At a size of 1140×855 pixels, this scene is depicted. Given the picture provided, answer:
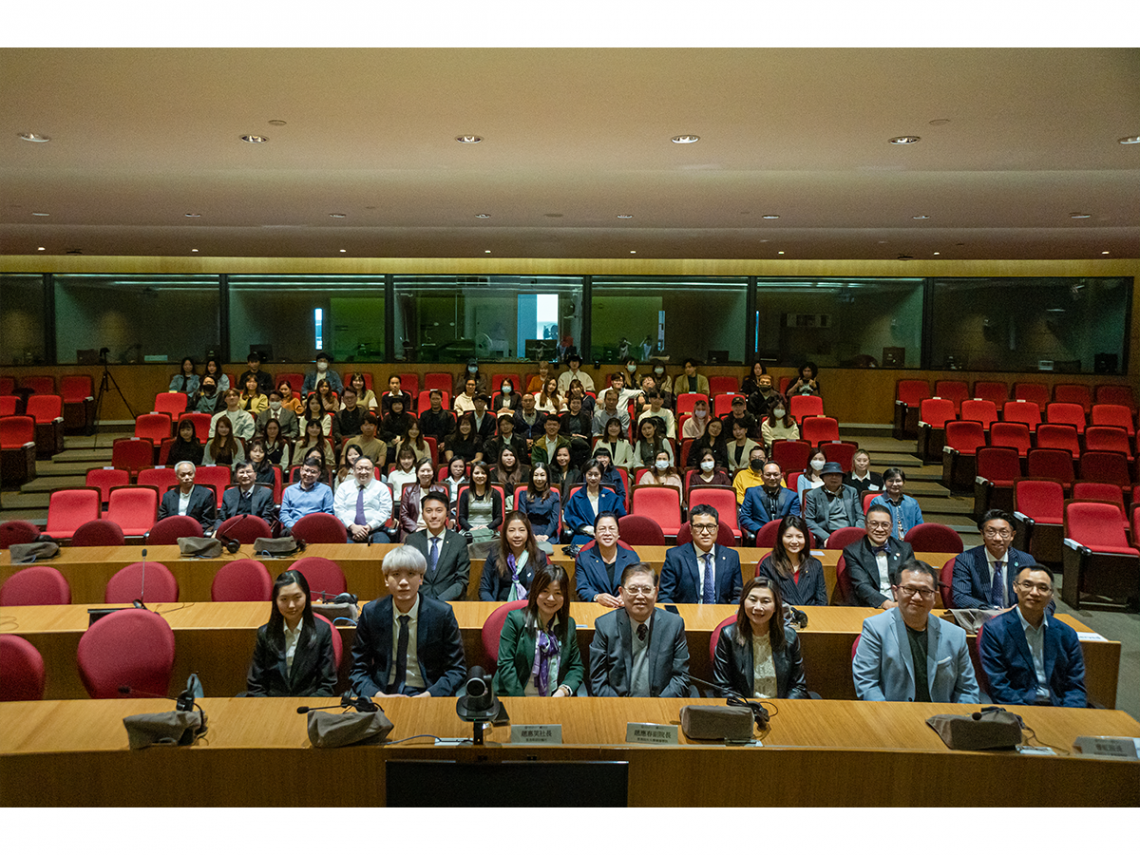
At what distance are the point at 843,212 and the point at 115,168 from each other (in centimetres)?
627

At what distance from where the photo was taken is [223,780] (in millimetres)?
2854

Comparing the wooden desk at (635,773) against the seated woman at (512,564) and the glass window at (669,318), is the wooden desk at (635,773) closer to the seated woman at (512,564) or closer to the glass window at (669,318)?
the seated woman at (512,564)

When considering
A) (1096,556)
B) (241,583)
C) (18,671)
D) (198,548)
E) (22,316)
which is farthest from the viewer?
(22,316)

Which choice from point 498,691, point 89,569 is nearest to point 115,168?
point 89,569

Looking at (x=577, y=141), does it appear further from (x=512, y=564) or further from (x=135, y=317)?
(x=135, y=317)

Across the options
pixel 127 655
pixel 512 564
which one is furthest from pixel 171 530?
pixel 512 564

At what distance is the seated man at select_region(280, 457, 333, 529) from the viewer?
699 centimetres

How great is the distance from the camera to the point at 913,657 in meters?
3.76

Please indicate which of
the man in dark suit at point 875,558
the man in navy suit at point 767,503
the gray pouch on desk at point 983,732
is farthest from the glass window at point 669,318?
the gray pouch on desk at point 983,732

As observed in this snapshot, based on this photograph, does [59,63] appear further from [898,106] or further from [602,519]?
[898,106]

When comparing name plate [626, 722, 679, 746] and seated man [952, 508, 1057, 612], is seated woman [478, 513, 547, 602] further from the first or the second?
seated man [952, 508, 1057, 612]

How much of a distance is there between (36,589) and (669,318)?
11.1 m

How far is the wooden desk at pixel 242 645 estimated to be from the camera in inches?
168

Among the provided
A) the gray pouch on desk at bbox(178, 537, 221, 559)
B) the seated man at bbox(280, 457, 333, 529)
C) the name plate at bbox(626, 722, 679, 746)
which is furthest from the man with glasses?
the seated man at bbox(280, 457, 333, 529)
